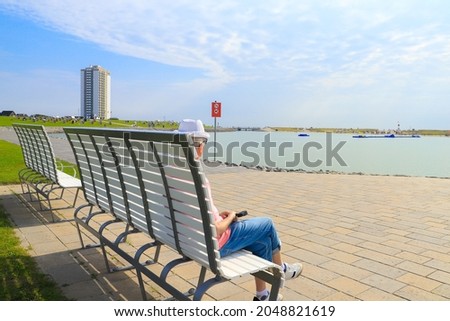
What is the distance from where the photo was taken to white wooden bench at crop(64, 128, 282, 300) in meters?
2.30

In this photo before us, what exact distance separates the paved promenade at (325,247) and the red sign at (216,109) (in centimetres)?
831

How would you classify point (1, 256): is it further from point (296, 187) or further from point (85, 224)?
point (296, 187)

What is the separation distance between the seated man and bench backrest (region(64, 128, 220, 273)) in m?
Result: 0.29

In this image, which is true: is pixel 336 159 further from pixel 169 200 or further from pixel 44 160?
pixel 169 200

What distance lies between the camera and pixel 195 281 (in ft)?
11.9

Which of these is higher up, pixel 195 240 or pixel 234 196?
pixel 195 240

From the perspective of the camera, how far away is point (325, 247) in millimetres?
4742

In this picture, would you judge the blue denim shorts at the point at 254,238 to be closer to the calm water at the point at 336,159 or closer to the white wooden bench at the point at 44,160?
the white wooden bench at the point at 44,160

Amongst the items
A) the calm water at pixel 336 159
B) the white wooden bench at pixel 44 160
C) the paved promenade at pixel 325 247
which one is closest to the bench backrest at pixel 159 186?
the paved promenade at pixel 325 247

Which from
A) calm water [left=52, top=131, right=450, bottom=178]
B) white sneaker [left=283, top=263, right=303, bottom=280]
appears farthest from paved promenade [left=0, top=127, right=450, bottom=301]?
calm water [left=52, top=131, right=450, bottom=178]

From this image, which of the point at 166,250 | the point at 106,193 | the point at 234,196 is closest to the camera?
the point at 106,193

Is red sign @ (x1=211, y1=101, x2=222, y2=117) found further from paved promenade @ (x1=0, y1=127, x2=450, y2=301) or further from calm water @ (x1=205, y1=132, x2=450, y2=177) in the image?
paved promenade @ (x1=0, y1=127, x2=450, y2=301)

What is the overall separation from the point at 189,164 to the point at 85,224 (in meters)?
2.34
